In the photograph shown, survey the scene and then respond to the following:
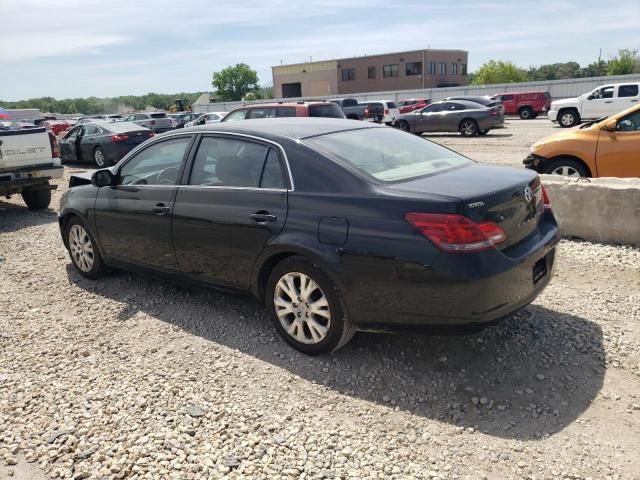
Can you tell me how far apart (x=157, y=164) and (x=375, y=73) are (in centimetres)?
7791

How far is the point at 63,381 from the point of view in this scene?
13.0 ft

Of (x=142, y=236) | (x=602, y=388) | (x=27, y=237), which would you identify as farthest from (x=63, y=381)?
(x=27, y=237)

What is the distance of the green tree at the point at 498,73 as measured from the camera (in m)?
89.3

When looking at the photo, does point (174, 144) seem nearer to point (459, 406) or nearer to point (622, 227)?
point (459, 406)

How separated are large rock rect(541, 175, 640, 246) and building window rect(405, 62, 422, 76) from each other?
74.2 meters

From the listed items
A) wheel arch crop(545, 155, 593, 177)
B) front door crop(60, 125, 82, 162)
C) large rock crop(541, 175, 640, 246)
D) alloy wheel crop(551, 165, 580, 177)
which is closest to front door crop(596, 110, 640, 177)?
wheel arch crop(545, 155, 593, 177)

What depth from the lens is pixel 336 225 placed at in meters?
3.63

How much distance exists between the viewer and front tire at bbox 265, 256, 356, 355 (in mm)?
3742

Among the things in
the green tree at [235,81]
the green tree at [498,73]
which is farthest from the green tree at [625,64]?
the green tree at [235,81]

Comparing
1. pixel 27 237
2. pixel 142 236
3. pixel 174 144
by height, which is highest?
pixel 174 144

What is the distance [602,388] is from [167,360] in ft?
9.72

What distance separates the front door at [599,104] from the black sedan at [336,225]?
2189cm

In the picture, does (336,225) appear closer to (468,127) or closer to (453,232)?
(453,232)

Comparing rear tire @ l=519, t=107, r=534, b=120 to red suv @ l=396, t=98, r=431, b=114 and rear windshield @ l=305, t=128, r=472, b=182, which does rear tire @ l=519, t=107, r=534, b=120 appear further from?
rear windshield @ l=305, t=128, r=472, b=182
